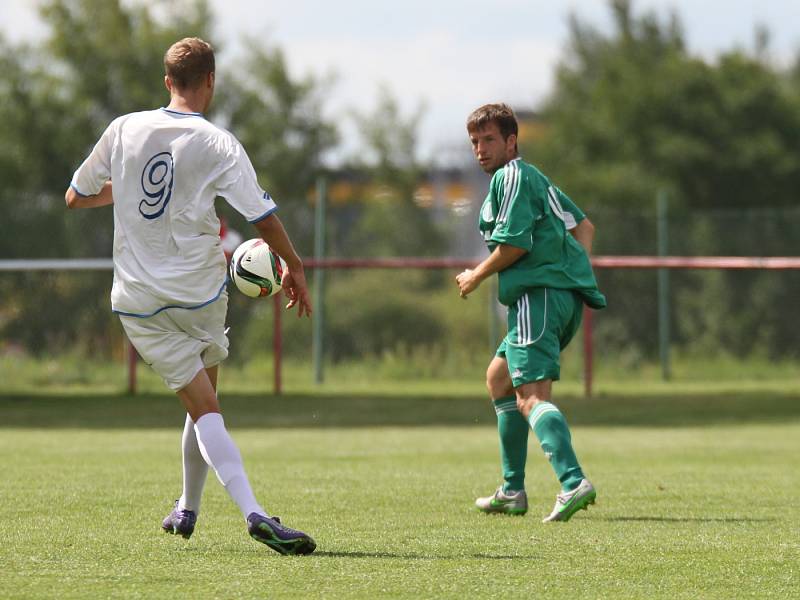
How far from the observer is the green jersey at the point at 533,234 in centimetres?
689

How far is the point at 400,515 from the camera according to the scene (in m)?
6.96

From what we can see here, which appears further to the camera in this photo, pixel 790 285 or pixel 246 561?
pixel 790 285

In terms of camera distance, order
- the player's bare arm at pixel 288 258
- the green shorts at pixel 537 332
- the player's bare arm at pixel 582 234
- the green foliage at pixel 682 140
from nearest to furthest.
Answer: the player's bare arm at pixel 288 258
the green shorts at pixel 537 332
the player's bare arm at pixel 582 234
the green foliage at pixel 682 140

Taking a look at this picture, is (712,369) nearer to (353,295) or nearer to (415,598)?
(353,295)

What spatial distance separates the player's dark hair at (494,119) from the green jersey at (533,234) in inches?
5.9

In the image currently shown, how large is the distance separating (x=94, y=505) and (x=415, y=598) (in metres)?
2.87

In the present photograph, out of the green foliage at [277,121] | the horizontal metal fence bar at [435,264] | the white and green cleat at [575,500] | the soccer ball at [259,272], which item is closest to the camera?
the soccer ball at [259,272]

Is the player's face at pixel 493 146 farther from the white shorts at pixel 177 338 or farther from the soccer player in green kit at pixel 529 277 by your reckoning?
the white shorts at pixel 177 338

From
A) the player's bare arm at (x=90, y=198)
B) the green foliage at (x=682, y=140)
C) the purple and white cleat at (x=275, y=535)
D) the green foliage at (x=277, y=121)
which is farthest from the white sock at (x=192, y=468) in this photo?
the green foliage at (x=277, y=121)

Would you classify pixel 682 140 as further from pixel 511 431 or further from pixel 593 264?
pixel 511 431

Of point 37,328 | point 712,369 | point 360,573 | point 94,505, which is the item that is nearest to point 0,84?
point 37,328

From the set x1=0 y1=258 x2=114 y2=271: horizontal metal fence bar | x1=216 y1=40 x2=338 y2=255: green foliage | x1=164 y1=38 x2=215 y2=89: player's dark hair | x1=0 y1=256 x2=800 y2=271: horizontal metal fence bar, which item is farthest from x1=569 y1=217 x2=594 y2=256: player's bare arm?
x1=216 y1=40 x2=338 y2=255: green foliage

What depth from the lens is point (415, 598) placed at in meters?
4.75

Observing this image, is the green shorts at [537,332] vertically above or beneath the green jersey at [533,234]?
beneath
